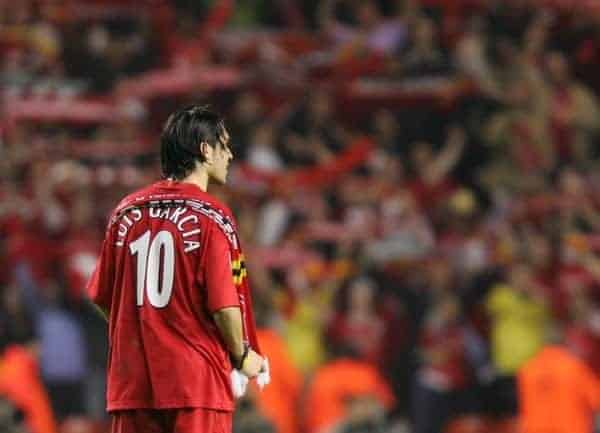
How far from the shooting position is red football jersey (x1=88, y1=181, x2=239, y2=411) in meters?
4.15

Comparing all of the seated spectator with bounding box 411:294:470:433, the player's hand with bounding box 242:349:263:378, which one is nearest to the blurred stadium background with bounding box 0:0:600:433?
the seated spectator with bounding box 411:294:470:433

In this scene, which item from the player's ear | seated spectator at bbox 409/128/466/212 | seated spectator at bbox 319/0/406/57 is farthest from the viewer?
seated spectator at bbox 319/0/406/57

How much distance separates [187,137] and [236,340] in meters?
0.61

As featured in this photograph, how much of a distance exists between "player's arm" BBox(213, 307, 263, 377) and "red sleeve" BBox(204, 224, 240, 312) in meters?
0.03

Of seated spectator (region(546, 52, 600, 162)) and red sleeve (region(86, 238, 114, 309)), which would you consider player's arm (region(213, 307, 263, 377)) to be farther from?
seated spectator (region(546, 52, 600, 162))

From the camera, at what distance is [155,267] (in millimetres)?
4172

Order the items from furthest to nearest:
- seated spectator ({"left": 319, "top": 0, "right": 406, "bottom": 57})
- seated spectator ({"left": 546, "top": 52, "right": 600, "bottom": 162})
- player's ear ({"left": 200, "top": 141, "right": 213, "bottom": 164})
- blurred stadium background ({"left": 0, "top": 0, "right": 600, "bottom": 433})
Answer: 1. seated spectator ({"left": 319, "top": 0, "right": 406, "bottom": 57})
2. seated spectator ({"left": 546, "top": 52, "right": 600, "bottom": 162})
3. blurred stadium background ({"left": 0, "top": 0, "right": 600, "bottom": 433})
4. player's ear ({"left": 200, "top": 141, "right": 213, "bottom": 164})

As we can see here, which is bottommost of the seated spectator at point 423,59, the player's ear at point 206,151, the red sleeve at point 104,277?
the red sleeve at point 104,277

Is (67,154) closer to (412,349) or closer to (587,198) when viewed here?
(412,349)

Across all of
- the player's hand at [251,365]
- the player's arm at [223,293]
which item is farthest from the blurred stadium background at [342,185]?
the player's arm at [223,293]

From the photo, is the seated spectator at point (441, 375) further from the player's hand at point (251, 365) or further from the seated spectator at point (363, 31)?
the player's hand at point (251, 365)

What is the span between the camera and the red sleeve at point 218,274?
413cm

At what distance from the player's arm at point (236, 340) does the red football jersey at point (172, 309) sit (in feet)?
0.09

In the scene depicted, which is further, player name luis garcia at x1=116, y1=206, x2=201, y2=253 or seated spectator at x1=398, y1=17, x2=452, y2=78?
seated spectator at x1=398, y1=17, x2=452, y2=78
